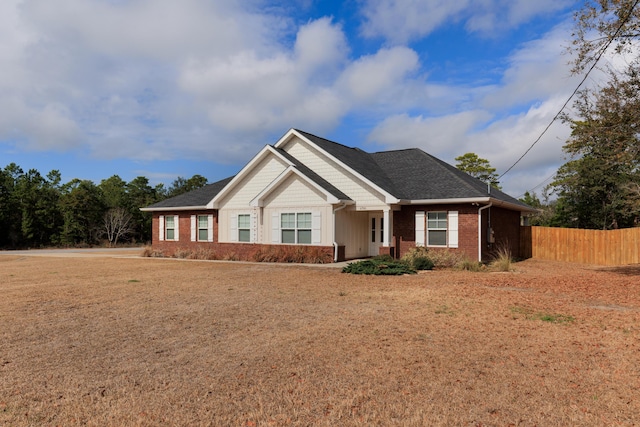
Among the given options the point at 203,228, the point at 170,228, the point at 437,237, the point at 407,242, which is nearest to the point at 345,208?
the point at 407,242

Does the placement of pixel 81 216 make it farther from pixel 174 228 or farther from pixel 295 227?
pixel 295 227

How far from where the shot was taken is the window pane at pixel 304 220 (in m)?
20.9

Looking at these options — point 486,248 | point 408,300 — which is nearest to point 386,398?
point 408,300

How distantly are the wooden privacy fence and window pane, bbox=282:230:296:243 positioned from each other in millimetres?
13827

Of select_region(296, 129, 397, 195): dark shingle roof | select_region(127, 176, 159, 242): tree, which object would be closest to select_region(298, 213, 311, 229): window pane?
select_region(296, 129, 397, 195): dark shingle roof

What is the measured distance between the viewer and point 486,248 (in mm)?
19234

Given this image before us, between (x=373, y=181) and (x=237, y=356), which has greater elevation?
(x=373, y=181)

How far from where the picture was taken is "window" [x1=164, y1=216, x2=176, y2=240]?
89.2ft

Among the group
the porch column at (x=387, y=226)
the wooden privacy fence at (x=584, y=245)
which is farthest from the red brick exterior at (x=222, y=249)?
the wooden privacy fence at (x=584, y=245)

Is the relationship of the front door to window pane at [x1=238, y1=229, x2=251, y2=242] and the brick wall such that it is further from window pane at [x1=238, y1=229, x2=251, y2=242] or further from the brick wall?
window pane at [x1=238, y1=229, x2=251, y2=242]

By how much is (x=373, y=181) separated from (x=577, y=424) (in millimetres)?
16898

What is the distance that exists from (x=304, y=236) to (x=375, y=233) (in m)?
4.29

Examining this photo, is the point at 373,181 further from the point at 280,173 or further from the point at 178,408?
the point at 178,408

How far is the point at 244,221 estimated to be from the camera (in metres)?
23.4
